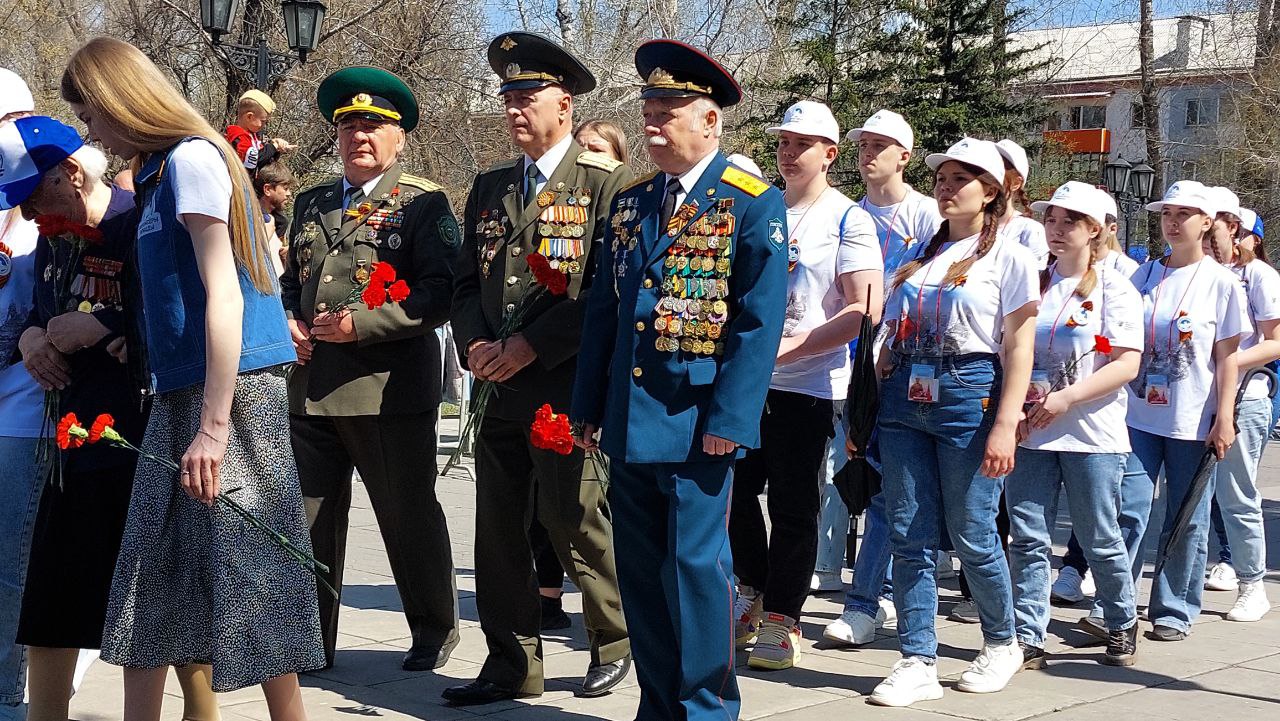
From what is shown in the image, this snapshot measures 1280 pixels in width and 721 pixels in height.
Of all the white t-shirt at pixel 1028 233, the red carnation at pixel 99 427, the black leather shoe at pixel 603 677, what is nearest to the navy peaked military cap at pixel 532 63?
the red carnation at pixel 99 427

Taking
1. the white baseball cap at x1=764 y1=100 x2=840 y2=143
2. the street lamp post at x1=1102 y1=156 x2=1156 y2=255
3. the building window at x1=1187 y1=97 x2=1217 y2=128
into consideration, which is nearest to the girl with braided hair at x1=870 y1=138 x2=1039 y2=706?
the white baseball cap at x1=764 y1=100 x2=840 y2=143

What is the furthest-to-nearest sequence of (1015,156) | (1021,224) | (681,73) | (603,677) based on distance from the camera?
(1021,224) → (1015,156) → (603,677) → (681,73)

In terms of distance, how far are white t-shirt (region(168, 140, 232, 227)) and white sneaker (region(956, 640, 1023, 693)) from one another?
10.5 ft

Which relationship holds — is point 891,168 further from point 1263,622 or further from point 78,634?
point 78,634

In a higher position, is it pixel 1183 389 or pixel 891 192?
pixel 891 192

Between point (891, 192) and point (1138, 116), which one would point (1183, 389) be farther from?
point (1138, 116)

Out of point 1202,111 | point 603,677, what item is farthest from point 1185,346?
point 1202,111

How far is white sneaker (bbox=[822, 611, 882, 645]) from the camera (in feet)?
20.0

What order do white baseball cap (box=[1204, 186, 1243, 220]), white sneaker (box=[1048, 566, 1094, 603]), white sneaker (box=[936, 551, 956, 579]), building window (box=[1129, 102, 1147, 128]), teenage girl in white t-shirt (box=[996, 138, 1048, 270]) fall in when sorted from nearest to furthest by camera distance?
teenage girl in white t-shirt (box=[996, 138, 1048, 270])
white baseball cap (box=[1204, 186, 1243, 220])
white sneaker (box=[1048, 566, 1094, 603])
white sneaker (box=[936, 551, 956, 579])
building window (box=[1129, 102, 1147, 128])

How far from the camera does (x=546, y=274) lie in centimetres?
505

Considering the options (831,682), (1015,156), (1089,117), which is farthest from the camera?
(1089,117)

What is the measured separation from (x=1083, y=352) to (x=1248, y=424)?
1.96 meters

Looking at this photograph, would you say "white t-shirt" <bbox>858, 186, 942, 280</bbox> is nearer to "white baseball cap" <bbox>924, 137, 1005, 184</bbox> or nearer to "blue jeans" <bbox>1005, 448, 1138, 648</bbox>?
"blue jeans" <bbox>1005, 448, 1138, 648</bbox>

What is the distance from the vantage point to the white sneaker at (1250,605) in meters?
6.94
